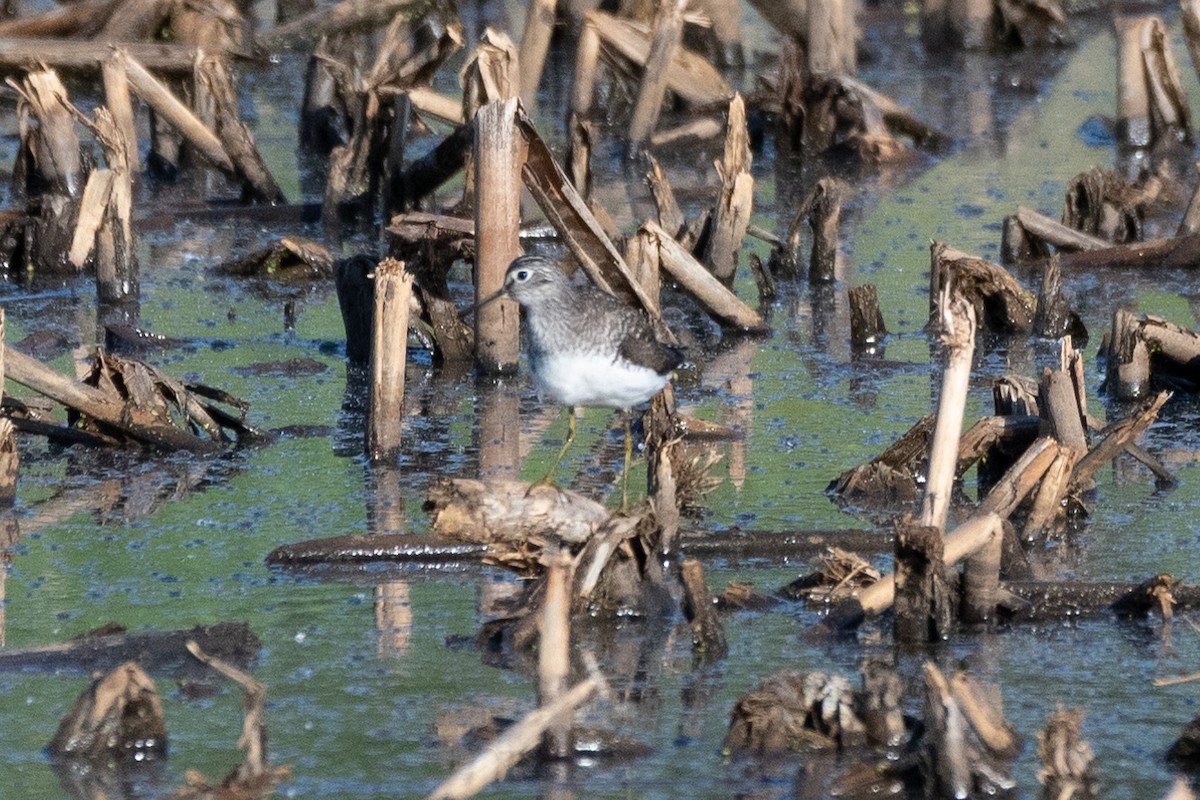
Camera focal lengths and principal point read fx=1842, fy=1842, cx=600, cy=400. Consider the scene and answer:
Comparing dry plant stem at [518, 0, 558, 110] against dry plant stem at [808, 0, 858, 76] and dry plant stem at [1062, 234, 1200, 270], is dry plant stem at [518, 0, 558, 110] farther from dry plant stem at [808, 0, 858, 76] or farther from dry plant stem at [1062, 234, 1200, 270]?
dry plant stem at [1062, 234, 1200, 270]

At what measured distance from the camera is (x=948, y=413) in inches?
221

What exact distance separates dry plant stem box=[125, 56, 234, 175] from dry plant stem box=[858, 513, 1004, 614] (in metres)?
7.73

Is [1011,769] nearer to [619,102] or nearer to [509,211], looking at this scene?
[509,211]

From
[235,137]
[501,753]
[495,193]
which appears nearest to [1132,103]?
[235,137]

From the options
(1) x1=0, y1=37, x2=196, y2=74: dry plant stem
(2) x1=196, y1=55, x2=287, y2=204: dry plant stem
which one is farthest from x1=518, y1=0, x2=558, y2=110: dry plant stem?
(1) x1=0, y1=37, x2=196, y2=74: dry plant stem

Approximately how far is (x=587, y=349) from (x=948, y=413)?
1.90m

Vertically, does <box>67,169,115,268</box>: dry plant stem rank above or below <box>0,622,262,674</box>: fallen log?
above

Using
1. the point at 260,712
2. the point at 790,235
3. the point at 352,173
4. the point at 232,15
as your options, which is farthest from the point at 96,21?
the point at 260,712

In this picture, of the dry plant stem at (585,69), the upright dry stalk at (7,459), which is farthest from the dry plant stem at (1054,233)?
the upright dry stalk at (7,459)

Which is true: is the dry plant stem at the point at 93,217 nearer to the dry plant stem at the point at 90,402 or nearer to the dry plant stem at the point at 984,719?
the dry plant stem at the point at 90,402

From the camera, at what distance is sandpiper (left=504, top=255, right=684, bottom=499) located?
712cm

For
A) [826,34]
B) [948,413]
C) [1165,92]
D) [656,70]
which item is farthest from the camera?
[826,34]

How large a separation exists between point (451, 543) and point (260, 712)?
7.39 feet

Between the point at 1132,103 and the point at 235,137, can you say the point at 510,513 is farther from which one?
the point at 1132,103
